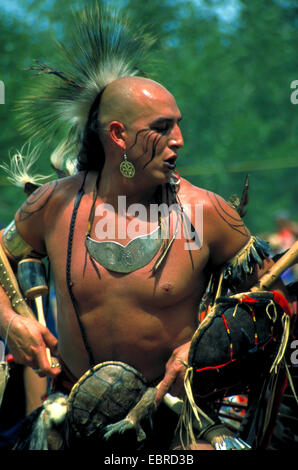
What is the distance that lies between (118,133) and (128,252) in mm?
564

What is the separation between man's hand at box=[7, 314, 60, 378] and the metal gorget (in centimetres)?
44

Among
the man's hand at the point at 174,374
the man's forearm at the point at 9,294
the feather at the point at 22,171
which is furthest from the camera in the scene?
the feather at the point at 22,171

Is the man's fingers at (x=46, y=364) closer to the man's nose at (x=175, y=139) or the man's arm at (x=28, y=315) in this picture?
the man's arm at (x=28, y=315)

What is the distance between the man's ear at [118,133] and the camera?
3.32 metres

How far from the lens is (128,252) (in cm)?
328

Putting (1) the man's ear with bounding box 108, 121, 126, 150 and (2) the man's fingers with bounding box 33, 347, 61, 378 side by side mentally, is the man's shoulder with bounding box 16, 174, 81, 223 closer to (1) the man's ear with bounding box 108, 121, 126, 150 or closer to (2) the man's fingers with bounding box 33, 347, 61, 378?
(1) the man's ear with bounding box 108, 121, 126, 150

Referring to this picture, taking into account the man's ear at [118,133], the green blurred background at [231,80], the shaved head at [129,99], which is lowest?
the green blurred background at [231,80]

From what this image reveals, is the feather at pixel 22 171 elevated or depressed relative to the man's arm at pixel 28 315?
elevated

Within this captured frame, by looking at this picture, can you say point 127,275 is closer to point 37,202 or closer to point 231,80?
point 37,202

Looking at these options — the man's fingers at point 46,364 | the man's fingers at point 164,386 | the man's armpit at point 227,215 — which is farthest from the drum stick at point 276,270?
the man's fingers at point 46,364

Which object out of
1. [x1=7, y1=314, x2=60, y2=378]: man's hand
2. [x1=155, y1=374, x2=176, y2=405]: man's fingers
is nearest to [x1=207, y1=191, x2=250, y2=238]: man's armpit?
[x1=155, y1=374, x2=176, y2=405]: man's fingers

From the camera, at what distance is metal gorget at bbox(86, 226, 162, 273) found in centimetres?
327

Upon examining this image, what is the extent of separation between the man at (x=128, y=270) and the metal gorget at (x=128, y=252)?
0.6 inches
